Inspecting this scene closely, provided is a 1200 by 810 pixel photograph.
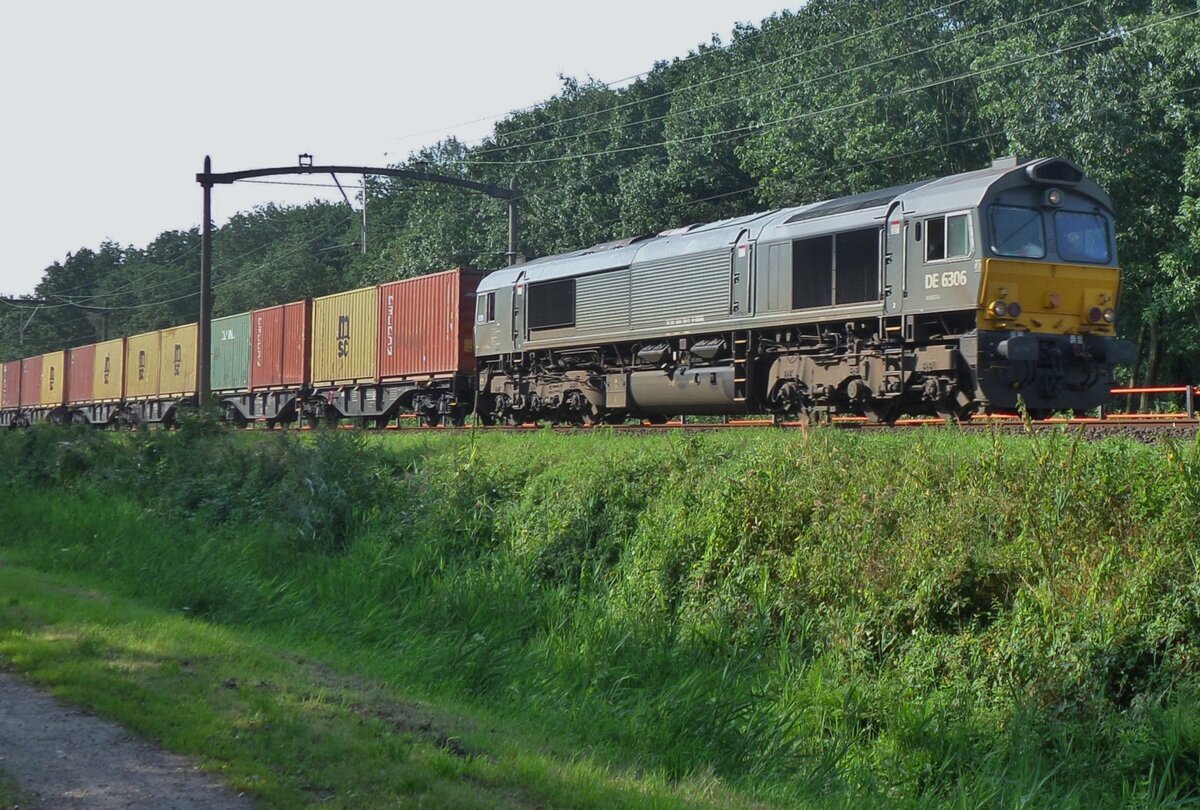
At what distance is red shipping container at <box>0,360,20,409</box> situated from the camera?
177 ft

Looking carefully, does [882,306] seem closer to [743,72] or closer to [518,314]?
[518,314]

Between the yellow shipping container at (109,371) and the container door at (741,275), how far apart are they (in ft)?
98.8

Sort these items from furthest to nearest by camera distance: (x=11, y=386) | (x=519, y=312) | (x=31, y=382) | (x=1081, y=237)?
(x=11, y=386) < (x=31, y=382) < (x=519, y=312) < (x=1081, y=237)

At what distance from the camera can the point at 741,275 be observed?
733 inches

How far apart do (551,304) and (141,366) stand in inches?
921

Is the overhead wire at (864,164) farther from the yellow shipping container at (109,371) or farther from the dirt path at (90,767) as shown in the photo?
the dirt path at (90,767)

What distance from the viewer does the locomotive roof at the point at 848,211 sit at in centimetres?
1591

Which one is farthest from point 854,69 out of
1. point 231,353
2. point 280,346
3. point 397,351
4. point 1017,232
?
point 231,353

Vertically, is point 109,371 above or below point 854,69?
below

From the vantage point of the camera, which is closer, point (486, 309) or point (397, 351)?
point (486, 309)

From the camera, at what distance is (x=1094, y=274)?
53.3ft

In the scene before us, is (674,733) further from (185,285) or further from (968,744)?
(185,285)

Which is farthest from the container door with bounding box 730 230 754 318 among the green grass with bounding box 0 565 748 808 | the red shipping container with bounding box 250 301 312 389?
the red shipping container with bounding box 250 301 312 389

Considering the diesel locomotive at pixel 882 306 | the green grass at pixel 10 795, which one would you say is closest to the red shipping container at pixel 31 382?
the diesel locomotive at pixel 882 306
